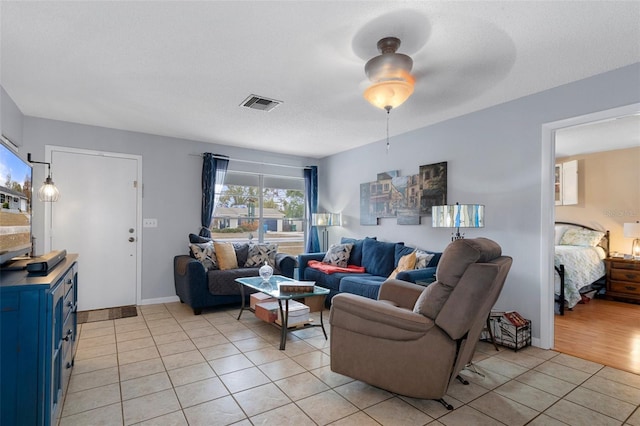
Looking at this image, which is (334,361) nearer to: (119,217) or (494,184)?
(494,184)

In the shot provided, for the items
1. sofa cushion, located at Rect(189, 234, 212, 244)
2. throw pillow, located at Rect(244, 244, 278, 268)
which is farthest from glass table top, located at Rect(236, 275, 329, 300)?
sofa cushion, located at Rect(189, 234, 212, 244)

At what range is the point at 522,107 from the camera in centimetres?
326

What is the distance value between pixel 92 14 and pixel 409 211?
148 inches

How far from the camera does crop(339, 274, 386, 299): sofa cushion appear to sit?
3614 mm

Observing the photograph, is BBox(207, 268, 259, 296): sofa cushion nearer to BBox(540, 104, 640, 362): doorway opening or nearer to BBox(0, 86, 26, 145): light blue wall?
BBox(0, 86, 26, 145): light blue wall

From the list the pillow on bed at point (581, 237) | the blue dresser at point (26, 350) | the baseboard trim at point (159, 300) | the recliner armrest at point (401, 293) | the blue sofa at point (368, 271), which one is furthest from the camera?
the pillow on bed at point (581, 237)

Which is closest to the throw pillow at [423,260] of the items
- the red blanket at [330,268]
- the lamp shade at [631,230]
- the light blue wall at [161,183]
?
the red blanket at [330,268]

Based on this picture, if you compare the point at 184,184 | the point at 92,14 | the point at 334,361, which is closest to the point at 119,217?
the point at 184,184

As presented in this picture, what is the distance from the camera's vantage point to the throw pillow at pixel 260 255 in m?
4.73

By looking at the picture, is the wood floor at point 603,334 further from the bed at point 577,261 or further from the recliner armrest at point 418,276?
the recliner armrest at point 418,276

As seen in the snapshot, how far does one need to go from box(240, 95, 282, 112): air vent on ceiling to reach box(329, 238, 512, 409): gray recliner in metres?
2.18

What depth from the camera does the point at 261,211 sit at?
5.72 m

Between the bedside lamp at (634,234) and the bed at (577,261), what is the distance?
32cm

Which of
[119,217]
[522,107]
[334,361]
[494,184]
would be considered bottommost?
[334,361]
